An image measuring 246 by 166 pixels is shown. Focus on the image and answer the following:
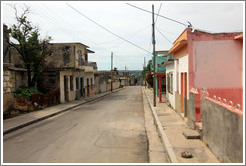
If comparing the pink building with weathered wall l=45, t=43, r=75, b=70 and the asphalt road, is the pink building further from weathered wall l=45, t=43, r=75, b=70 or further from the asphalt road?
weathered wall l=45, t=43, r=75, b=70

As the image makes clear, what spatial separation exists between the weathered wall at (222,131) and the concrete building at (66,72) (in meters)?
16.4

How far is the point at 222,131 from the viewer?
5191mm

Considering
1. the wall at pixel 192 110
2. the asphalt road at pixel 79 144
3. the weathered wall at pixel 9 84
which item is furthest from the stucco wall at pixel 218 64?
the weathered wall at pixel 9 84

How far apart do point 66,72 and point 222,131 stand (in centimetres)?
1903

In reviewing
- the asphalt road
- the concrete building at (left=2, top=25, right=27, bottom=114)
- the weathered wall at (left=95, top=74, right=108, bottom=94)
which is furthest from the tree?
the weathered wall at (left=95, top=74, right=108, bottom=94)

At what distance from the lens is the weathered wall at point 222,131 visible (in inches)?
169

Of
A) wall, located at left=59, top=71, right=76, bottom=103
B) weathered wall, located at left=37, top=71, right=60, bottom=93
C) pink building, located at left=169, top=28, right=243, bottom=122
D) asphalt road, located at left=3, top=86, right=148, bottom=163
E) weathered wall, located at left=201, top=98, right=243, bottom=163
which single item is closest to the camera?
weathered wall, located at left=201, top=98, right=243, bottom=163

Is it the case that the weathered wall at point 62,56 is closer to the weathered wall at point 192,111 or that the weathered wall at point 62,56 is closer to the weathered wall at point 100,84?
the weathered wall at point 100,84

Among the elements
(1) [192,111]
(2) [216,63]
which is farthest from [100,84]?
(1) [192,111]

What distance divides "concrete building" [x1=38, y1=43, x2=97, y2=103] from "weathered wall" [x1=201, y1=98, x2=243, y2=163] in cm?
1643

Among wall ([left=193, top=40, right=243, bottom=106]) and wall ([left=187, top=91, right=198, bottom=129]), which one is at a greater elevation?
wall ([left=193, top=40, right=243, bottom=106])

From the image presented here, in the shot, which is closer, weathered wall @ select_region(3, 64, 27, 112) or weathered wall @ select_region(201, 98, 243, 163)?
weathered wall @ select_region(201, 98, 243, 163)

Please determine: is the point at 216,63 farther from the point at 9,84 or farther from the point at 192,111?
the point at 9,84

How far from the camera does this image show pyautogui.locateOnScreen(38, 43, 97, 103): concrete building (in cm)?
2102
